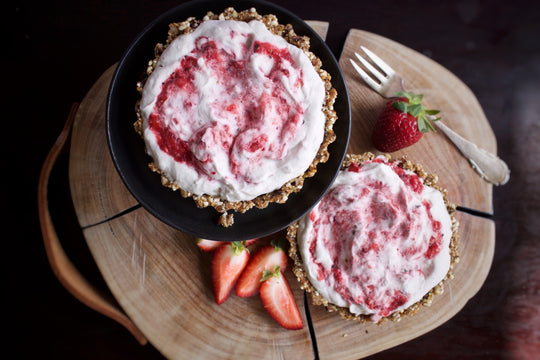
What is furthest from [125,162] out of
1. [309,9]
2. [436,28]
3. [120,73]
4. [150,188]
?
[436,28]

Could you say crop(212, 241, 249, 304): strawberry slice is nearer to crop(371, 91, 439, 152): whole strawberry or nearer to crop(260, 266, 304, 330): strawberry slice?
crop(260, 266, 304, 330): strawberry slice

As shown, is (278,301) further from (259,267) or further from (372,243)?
(372,243)

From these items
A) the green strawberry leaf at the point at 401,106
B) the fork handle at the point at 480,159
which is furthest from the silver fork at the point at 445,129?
the green strawberry leaf at the point at 401,106

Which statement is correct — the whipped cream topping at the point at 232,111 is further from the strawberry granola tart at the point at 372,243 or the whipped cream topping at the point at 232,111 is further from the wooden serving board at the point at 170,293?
the wooden serving board at the point at 170,293

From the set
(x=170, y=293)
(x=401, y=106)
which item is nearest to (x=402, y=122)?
(x=401, y=106)

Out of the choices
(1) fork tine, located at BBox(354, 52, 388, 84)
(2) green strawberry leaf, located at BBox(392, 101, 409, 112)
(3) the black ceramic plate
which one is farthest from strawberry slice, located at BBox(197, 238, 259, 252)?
(1) fork tine, located at BBox(354, 52, 388, 84)
